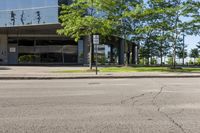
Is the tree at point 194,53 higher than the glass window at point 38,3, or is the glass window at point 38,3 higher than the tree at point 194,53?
the glass window at point 38,3

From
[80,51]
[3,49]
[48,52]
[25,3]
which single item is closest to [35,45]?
[48,52]

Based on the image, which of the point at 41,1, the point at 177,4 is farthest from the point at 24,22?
the point at 177,4

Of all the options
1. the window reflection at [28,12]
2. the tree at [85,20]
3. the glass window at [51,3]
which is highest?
the glass window at [51,3]

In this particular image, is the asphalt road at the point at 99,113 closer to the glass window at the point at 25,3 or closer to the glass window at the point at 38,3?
the glass window at the point at 38,3

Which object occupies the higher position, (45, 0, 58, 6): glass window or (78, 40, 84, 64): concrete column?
(45, 0, 58, 6): glass window

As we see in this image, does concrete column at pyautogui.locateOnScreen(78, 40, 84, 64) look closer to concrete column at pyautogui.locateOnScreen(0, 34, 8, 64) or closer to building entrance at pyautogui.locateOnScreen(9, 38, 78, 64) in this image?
building entrance at pyautogui.locateOnScreen(9, 38, 78, 64)

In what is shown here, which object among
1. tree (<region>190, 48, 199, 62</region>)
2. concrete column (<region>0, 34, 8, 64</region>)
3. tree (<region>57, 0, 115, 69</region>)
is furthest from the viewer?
tree (<region>190, 48, 199, 62</region>)

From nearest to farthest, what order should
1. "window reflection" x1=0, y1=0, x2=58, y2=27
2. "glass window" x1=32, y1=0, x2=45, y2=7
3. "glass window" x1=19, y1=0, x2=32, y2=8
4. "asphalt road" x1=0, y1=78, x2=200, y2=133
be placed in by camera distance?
"asphalt road" x1=0, y1=78, x2=200, y2=133 → "window reflection" x1=0, y1=0, x2=58, y2=27 → "glass window" x1=32, y1=0, x2=45, y2=7 → "glass window" x1=19, y1=0, x2=32, y2=8

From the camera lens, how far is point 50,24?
48562 millimetres

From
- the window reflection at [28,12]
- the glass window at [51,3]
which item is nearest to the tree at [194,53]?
the glass window at [51,3]

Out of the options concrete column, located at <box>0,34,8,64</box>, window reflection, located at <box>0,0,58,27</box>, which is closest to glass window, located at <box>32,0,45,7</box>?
window reflection, located at <box>0,0,58,27</box>

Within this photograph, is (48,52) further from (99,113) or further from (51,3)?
(99,113)

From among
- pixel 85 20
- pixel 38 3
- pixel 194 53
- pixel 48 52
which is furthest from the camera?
pixel 194 53

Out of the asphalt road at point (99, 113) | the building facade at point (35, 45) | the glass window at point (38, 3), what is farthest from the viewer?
the building facade at point (35, 45)
